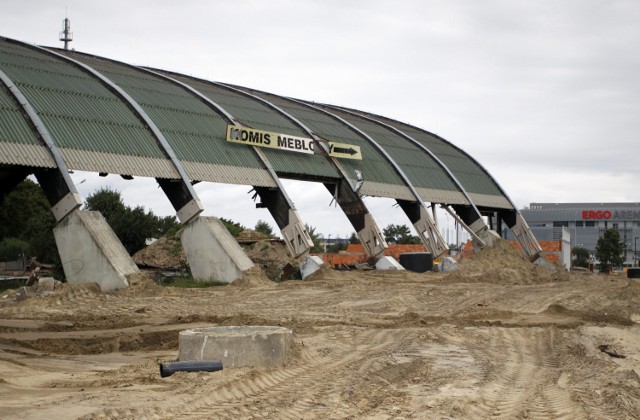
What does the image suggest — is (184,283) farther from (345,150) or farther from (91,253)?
(345,150)

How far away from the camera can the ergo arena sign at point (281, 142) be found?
38853 mm

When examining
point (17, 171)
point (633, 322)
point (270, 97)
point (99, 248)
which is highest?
point (270, 97)

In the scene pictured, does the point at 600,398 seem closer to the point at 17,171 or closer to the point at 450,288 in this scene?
the point at 450,288

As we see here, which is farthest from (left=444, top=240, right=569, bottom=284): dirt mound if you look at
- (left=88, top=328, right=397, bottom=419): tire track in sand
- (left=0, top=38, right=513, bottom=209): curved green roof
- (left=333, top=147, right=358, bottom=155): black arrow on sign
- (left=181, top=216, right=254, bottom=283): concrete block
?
(left=88, top=328, right=397, bottom=419): tire track in sand

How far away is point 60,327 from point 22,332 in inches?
47.1

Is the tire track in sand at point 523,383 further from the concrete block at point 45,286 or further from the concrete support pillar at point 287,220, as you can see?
the concrete support pillar at point 287,220

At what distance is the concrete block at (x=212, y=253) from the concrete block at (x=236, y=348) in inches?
732

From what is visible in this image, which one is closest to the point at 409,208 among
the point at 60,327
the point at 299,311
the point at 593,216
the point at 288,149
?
the point at 288,149

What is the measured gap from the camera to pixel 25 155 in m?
28.6

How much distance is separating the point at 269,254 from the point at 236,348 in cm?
3236

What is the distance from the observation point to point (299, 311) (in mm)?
23047

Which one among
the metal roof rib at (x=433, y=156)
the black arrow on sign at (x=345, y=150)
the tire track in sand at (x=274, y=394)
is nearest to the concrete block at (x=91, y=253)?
the tire track in sand at (x=274, y=394)

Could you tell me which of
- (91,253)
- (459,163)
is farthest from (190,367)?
(459,163)

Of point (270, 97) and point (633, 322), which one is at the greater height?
point (270, 97)
